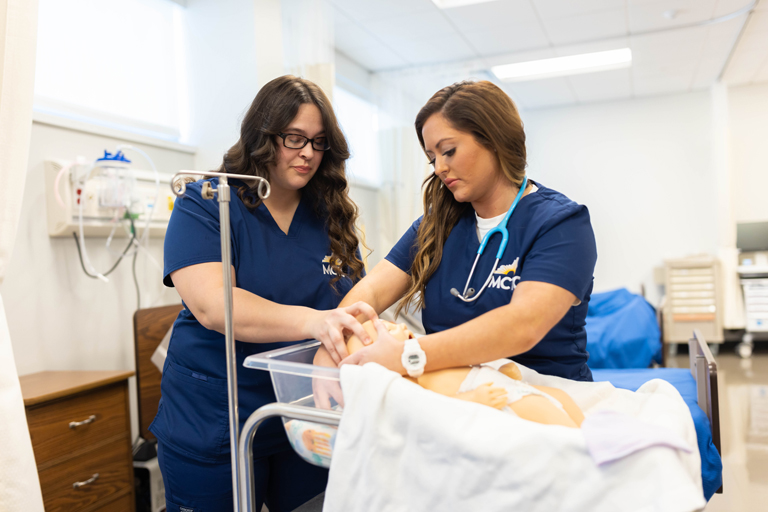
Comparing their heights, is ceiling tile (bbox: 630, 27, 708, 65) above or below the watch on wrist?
above

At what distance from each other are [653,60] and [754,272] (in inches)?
83.7

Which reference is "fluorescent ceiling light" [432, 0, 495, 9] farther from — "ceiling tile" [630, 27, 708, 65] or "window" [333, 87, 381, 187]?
"ceiling tile" [630, 27, 708, 65]

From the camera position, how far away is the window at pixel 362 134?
14.9ft

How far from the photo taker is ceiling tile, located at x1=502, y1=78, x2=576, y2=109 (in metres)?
5.32

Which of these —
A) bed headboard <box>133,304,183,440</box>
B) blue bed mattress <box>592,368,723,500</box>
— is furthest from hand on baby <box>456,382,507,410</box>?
bed headboard <box>133,304,183,440</box>

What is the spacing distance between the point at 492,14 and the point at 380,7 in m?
0.73

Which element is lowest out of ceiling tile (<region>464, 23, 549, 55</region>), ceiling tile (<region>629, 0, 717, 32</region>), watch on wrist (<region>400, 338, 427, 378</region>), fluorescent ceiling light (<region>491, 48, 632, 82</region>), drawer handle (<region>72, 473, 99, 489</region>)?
drawer handle (<region>72, 473, 99, 489</region>)

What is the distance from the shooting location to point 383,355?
0.93 meters

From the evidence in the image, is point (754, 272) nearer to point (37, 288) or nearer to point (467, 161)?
point (467, 161)

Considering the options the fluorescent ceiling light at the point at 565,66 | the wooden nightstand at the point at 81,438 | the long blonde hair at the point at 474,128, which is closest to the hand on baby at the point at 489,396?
the long blonde hair at the point at 474,128

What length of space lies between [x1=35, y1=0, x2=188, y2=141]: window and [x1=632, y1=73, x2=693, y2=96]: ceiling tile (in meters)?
4.12

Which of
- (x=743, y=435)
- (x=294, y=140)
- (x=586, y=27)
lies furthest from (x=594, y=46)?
(x=294, y=140)

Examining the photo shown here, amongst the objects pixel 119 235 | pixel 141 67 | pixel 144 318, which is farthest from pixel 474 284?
pixel 141 67

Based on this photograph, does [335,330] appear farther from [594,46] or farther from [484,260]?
[594,46]
